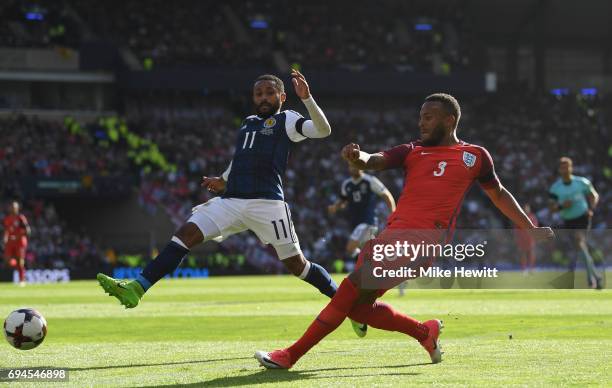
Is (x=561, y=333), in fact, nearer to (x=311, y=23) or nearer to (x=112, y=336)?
(x=112, y=336)

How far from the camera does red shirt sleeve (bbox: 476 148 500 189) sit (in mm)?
8562

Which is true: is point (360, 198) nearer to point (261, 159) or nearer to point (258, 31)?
point (261, 159)

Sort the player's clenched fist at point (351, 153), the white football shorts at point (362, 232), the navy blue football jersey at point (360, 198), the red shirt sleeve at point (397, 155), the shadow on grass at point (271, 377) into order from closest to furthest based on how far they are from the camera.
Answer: the player's clenched fist at point (351, 153)
the shadow on grass at point (271, 377)
the red shirt sleeve at point (397, 155)
the navy blue football jersey at point (360, 198)
the white football shorts at point (362, 232)

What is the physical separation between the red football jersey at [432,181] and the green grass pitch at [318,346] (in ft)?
3.74

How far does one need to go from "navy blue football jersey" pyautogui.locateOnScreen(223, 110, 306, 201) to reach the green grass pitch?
1506 mm

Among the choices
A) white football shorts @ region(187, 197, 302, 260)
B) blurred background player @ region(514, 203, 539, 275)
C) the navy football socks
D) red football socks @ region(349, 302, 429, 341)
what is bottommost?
blurred background player @ region(514, 203, 539, 275)

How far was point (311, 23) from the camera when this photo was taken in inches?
2093

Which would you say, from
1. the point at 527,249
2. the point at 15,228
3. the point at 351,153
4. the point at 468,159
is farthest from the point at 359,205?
the point at 527,249

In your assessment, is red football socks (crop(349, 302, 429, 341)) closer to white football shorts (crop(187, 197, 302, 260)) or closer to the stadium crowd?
white football shorts (crop(187, 197, 302, 260))

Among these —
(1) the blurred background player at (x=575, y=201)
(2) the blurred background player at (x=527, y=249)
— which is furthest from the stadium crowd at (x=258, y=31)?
(1) the blurred background player at (x=575, y=201)

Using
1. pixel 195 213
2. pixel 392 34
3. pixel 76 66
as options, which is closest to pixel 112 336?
pixel 195 213

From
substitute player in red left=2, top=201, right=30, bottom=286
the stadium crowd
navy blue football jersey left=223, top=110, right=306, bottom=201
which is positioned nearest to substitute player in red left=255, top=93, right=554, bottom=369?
navy blue football jersey left=223, top=110, right=306, bottom=201

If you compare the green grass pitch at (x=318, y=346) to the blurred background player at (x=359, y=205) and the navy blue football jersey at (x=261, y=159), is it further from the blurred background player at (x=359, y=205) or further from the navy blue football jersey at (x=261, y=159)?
the blurred background player at (x=359, y=205)

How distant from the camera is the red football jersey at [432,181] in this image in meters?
8.36
